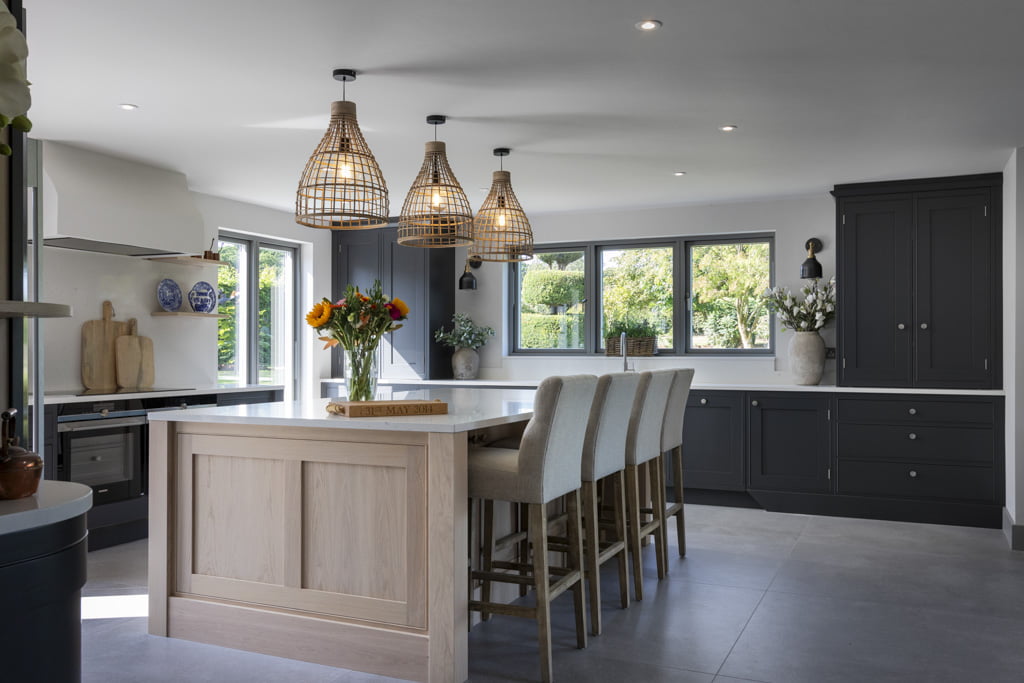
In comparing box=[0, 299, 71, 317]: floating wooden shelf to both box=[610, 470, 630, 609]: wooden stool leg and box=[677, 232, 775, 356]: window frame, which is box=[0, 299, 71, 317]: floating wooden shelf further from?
box=[677, 232, 775, 356]: window frame

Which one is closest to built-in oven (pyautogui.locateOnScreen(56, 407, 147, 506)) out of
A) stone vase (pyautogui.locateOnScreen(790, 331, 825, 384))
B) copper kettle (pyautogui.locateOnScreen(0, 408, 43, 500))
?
copper kettle (pyautogui.locateOnScreen(0, 408, 43, 500))

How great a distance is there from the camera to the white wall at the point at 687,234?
20.2 ft

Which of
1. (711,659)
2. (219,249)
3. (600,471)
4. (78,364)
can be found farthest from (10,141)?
(219,249)

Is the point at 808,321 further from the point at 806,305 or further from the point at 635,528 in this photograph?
the point at 635,528

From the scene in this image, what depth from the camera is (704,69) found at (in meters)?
3.30

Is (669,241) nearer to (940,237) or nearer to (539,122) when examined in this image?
(940,237)

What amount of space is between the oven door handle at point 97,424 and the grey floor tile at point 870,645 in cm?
344

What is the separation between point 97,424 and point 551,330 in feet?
12.1

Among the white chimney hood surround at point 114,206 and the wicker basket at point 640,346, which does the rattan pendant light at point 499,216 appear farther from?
the wicker basket at point 640,346

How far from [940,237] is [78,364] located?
542cm

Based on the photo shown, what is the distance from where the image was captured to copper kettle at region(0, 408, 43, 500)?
1.36 m

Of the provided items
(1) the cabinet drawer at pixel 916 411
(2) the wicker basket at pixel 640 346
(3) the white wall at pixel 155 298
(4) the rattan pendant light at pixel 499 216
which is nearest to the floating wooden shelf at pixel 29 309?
(4) the rattan pendant light at pixel 499 216

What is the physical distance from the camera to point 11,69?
1105 mm

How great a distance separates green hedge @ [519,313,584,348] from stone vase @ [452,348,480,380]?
18.6 inches
